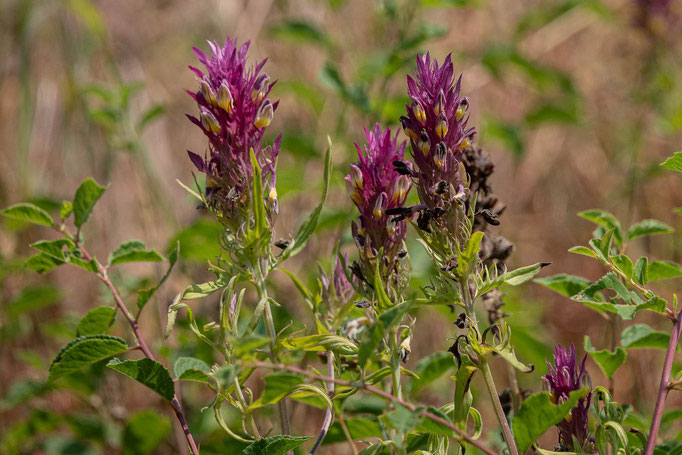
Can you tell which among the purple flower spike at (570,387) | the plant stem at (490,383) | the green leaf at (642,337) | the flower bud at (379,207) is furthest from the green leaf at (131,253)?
the green leaf at (642,337)

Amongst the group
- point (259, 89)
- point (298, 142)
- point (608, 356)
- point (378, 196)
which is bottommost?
point (608, 356)

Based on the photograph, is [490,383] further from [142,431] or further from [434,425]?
[142,431]

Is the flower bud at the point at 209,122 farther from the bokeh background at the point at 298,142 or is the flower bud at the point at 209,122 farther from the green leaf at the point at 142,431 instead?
the green leaf at the point at 142,431

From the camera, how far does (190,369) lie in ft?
2.93

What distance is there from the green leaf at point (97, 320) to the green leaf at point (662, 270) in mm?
858

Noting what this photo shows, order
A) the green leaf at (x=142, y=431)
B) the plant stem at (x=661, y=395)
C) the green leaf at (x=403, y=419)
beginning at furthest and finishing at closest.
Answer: the green leaf at (x=142, y=431) < the plant stem at (x=661, y=395) < the green leaf at (x=403, y=419)

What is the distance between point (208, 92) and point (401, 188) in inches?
11.0

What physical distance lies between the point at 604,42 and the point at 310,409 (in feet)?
12.3

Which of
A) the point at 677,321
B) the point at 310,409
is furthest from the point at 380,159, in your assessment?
the point at 310,409

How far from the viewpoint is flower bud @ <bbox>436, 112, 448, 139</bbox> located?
0.84m

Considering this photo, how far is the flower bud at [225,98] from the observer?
34.6 inches

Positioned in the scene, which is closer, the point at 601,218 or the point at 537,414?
the point at 537,414

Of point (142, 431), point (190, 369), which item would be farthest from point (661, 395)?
point (142, 431)

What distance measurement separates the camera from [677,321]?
91cm
